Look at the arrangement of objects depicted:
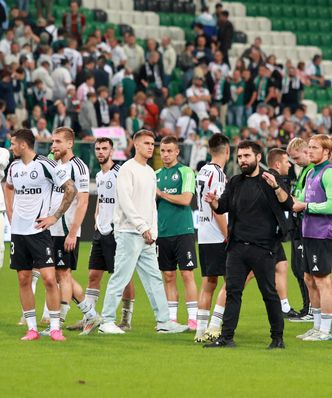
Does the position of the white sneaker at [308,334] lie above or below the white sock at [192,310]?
below

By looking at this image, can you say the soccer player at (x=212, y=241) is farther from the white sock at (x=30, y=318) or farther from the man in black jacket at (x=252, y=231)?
the white sock at (x=30, y=318)

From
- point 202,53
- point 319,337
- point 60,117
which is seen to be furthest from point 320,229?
point 202,53

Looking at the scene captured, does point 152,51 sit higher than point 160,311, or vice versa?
point 152,51

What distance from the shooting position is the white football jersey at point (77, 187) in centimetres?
1453

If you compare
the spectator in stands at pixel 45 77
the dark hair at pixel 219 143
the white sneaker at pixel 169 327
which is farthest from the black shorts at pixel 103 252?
the spectator in stands at pixel 45 77

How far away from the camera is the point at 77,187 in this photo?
47.6 ft

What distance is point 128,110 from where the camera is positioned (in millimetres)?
29719

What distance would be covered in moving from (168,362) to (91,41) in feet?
63.7

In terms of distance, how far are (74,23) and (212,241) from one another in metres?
18.5

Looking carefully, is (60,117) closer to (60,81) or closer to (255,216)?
(60,81)

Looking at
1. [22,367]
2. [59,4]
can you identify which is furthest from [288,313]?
[59,4]

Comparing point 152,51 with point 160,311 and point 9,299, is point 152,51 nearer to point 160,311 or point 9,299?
point 9,299

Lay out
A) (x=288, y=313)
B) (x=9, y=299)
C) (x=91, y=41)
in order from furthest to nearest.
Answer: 1. (x=91, y=41)
2. (x=9, y=299)
3. (x=288, y=313)

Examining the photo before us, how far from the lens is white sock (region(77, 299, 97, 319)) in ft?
47.2
